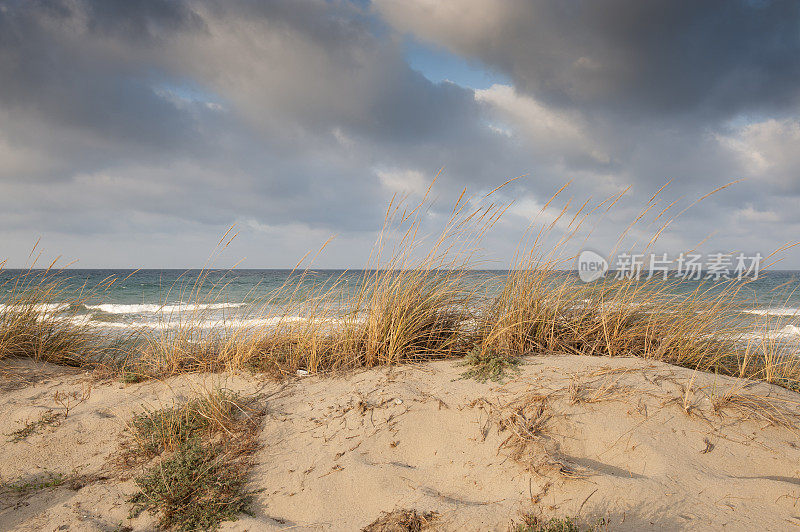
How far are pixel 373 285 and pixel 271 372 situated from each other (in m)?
1.25

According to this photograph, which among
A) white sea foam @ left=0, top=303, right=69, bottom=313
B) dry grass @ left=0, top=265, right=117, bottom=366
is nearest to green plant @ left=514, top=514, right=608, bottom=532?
dry grass @ left=0, top=265, right=117, bottom=366

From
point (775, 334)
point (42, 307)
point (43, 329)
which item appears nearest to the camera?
point (775, 334)

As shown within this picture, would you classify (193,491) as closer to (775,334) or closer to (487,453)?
(487,453)

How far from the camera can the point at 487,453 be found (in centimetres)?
265

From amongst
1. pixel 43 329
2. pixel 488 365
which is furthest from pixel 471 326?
pixel 43 329

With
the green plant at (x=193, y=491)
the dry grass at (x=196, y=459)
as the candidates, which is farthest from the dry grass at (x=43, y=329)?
the green plant at (x=193, y=491)

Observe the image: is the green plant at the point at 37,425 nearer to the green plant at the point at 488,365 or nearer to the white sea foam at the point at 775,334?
the green plant at the point at 488,365

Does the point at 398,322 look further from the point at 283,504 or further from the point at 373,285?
the point at 283,504

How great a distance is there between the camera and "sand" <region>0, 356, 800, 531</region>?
2203 millimetres

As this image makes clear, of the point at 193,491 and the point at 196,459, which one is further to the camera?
the point at 196,459

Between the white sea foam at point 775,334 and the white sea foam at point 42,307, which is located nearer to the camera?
the white sea foam at point 775,334

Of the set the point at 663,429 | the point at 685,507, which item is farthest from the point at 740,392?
the point at 685,507

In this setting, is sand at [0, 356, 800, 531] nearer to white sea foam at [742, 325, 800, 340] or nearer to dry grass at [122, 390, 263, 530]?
dry grass at [122, 390, 263, 530]

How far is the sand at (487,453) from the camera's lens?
2203mm
